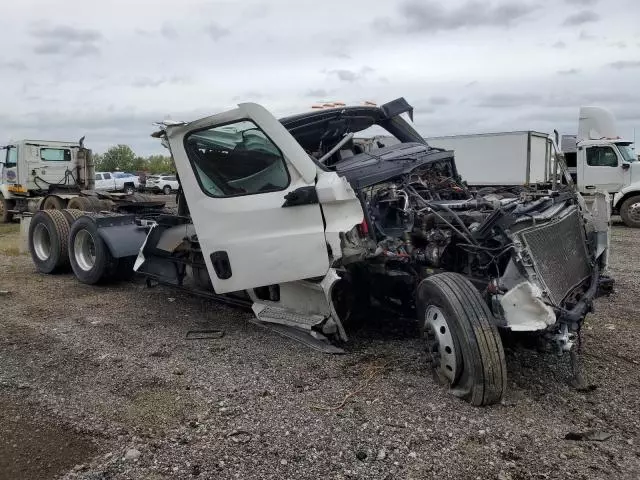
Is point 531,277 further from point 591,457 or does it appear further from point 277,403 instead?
point 277,403

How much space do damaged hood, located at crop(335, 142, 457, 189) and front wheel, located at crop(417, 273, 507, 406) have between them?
1.21 m

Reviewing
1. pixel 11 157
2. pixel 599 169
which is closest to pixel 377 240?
pixel 599 169

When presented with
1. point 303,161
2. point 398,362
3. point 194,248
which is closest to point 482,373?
point 398,362

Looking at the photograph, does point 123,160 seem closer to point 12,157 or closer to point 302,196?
point 12,157

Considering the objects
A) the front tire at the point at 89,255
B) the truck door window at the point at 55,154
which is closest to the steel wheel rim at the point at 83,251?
the front tire at the point at 89,255

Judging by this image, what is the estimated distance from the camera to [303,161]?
4.62 metres

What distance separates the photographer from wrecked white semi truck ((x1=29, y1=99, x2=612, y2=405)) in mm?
3725

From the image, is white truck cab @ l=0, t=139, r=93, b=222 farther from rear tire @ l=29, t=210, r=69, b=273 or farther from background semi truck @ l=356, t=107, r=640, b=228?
background semi truck @ l=356, t=107, r=640, b=228

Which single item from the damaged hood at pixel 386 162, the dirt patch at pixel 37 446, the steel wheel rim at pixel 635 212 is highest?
the damaged hood at pixel 386 162

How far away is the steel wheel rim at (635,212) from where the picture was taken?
49.5ft

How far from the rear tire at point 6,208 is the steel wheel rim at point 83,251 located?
37.2ft

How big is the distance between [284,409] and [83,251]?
5.07m

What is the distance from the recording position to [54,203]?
15.4 m

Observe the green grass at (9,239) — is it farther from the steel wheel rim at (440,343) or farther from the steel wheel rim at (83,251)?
the steel wheel rim at (440,343)
